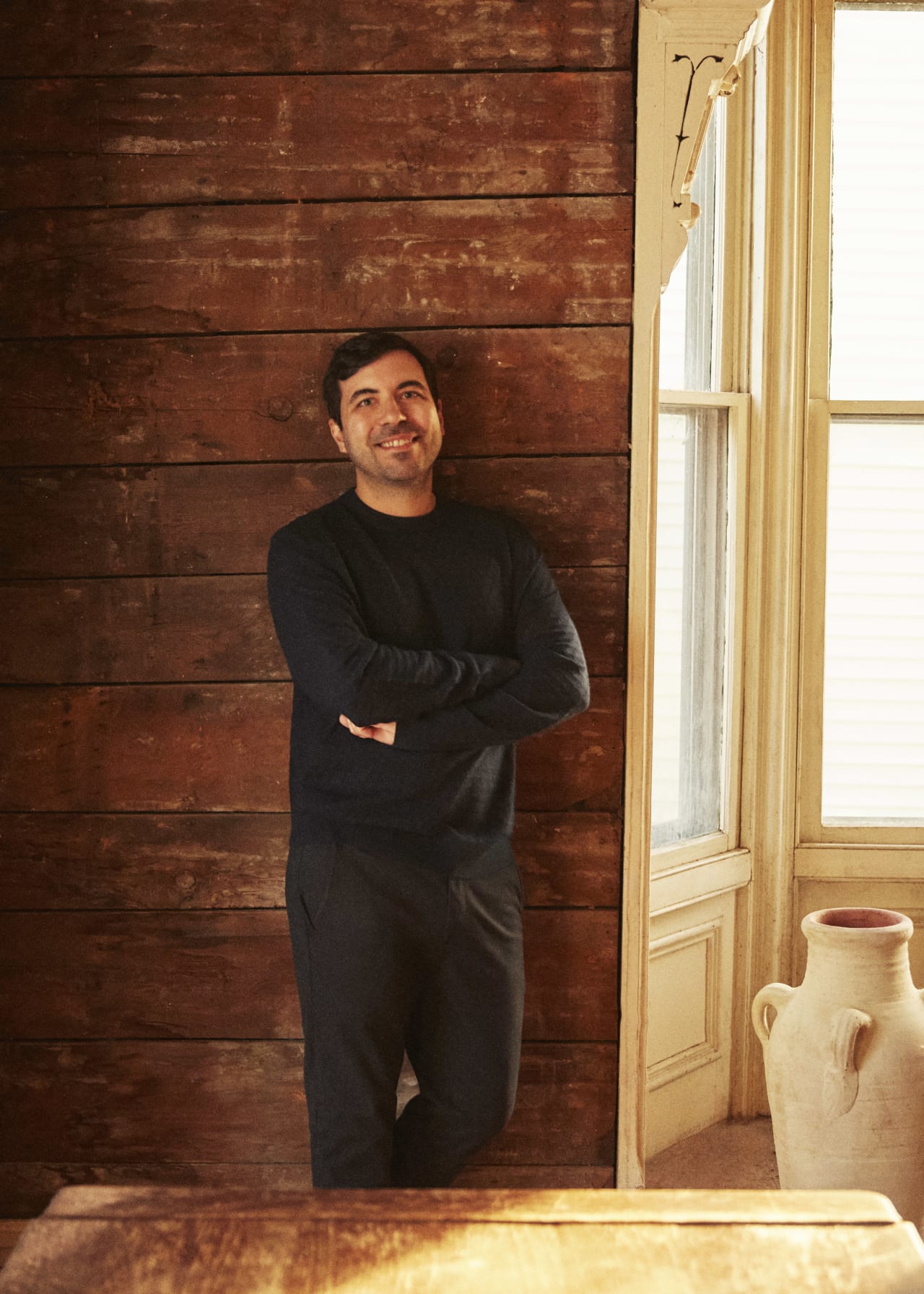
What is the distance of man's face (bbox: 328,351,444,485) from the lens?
1841 millimetres

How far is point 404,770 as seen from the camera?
177 centimetres

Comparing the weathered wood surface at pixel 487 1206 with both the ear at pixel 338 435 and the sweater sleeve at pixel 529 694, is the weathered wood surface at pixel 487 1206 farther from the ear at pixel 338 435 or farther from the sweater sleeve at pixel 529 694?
the ear at pixel 338 435

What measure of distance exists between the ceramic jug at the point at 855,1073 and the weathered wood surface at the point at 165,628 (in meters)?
0.70

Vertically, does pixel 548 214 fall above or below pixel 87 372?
above

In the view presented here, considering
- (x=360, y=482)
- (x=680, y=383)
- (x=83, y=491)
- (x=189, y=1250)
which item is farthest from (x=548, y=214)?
(x=189, y=1250)

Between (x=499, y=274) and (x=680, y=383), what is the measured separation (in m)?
0.82

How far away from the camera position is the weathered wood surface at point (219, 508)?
206cm

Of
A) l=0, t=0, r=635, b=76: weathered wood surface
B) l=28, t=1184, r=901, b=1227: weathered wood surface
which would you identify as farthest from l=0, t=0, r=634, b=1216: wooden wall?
l=28, t=1184, r=901, b=1227: weathered wood surface

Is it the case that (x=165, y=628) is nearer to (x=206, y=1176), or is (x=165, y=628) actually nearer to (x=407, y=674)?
(x=407, y=674)

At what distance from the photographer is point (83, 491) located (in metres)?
2.09

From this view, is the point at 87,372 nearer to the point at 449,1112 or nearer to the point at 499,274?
the point at 499,274

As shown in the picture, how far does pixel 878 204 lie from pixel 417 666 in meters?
1.87

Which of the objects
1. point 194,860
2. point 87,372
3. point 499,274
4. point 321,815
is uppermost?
point 499,274

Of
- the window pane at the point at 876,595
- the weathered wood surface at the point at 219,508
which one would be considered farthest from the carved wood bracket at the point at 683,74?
the window pane at the point at 876,595
